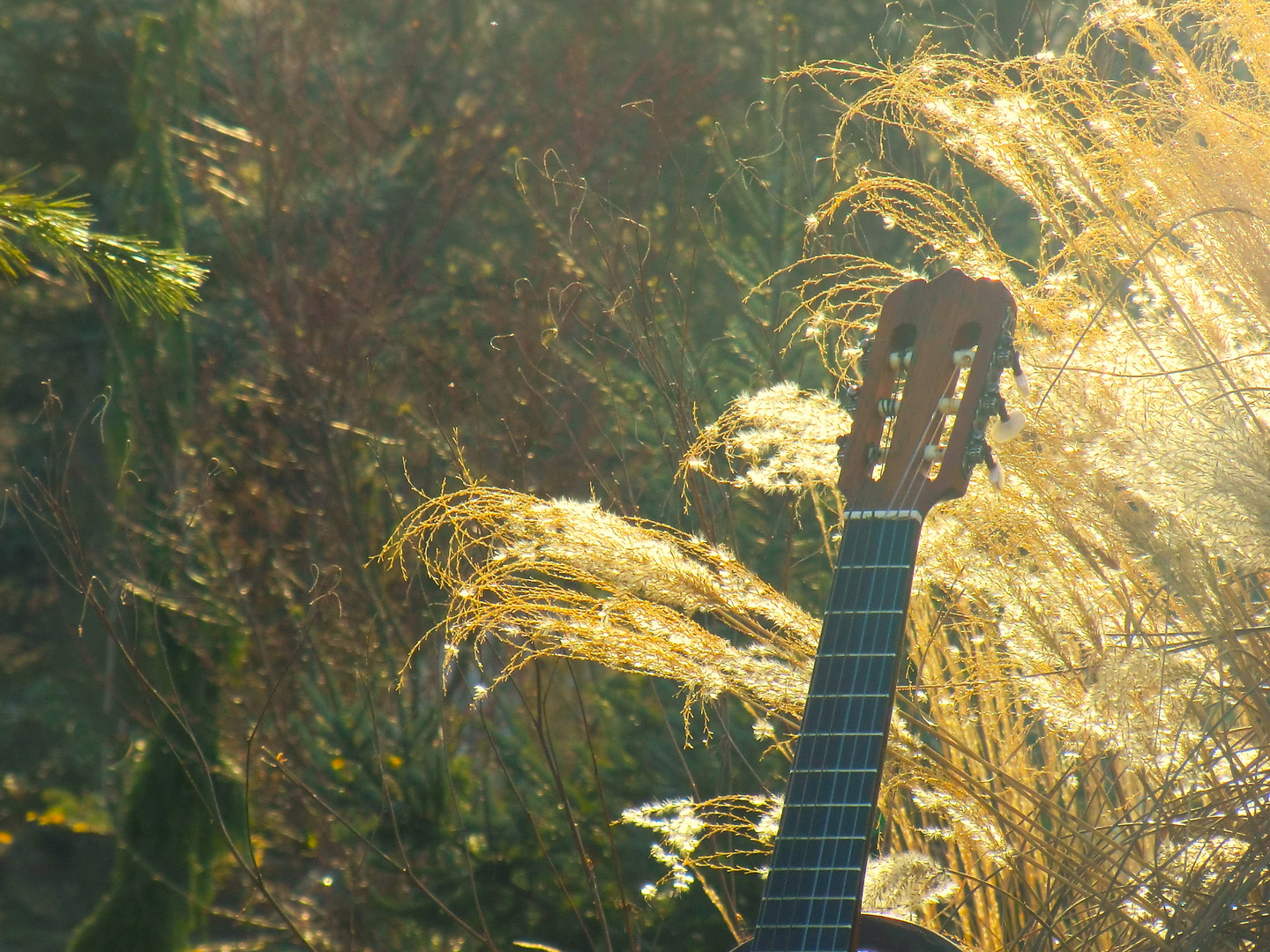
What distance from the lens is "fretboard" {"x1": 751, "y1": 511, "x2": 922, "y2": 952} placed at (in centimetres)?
112

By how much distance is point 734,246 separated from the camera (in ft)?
12.9

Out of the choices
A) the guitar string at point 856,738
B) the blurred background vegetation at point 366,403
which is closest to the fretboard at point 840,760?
the guitar string at point 856,738

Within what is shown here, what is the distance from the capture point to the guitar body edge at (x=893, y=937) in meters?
1.13

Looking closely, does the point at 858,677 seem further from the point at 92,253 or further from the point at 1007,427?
the point at 92,253

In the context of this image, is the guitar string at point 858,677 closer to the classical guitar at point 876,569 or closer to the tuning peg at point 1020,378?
the classical guitar at point 876,569

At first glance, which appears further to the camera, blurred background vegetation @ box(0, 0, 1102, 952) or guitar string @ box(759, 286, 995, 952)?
blurred background vegetation @ box(0, 0, 1102, 952)

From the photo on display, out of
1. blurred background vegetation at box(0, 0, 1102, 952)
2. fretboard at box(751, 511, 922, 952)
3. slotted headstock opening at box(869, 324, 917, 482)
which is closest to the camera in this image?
fretboard at box(751, 511, 922, 952)

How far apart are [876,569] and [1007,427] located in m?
0.22

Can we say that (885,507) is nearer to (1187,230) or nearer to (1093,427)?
(1093,427)

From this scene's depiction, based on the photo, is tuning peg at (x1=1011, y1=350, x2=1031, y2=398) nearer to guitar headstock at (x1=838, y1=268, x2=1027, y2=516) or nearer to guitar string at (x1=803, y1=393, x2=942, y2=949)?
guitar headstock at (x1=838, y1=268, x2=1027, y2=516)

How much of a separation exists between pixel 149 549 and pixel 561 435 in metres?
1.37

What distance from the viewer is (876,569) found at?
4.23 feet

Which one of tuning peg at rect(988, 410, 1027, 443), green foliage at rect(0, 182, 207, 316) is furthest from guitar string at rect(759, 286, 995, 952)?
green foliage at rect(0, 182, 207, 316)

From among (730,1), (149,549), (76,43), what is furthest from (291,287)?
(730,1)
